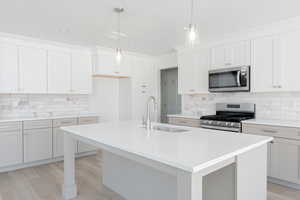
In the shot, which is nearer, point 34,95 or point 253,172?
point 253,172

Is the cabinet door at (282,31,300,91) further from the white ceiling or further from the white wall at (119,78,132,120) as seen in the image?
the white wall at (119,78,132,120)

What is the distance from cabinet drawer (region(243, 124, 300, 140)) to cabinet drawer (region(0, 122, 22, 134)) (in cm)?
378

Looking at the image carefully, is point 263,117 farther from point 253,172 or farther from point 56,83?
point 56,83

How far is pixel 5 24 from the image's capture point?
2.90 m

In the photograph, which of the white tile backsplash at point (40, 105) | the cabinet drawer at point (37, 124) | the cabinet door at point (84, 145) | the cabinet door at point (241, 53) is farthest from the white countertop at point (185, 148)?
the white tile backsplash at point (40, 105)

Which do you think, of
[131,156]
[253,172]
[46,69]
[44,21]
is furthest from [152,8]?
[46,69]

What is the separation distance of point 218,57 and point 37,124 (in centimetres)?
358

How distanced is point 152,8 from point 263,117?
8.54 ft

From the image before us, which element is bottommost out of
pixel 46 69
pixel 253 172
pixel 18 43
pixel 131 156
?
pixel 253 172

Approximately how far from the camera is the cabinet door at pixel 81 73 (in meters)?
4.11

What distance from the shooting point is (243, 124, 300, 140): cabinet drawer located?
8.44 ft

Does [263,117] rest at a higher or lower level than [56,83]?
lower

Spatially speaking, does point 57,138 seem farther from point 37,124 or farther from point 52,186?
point 52,186

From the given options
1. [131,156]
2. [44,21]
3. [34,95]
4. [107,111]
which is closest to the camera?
[131,156]
